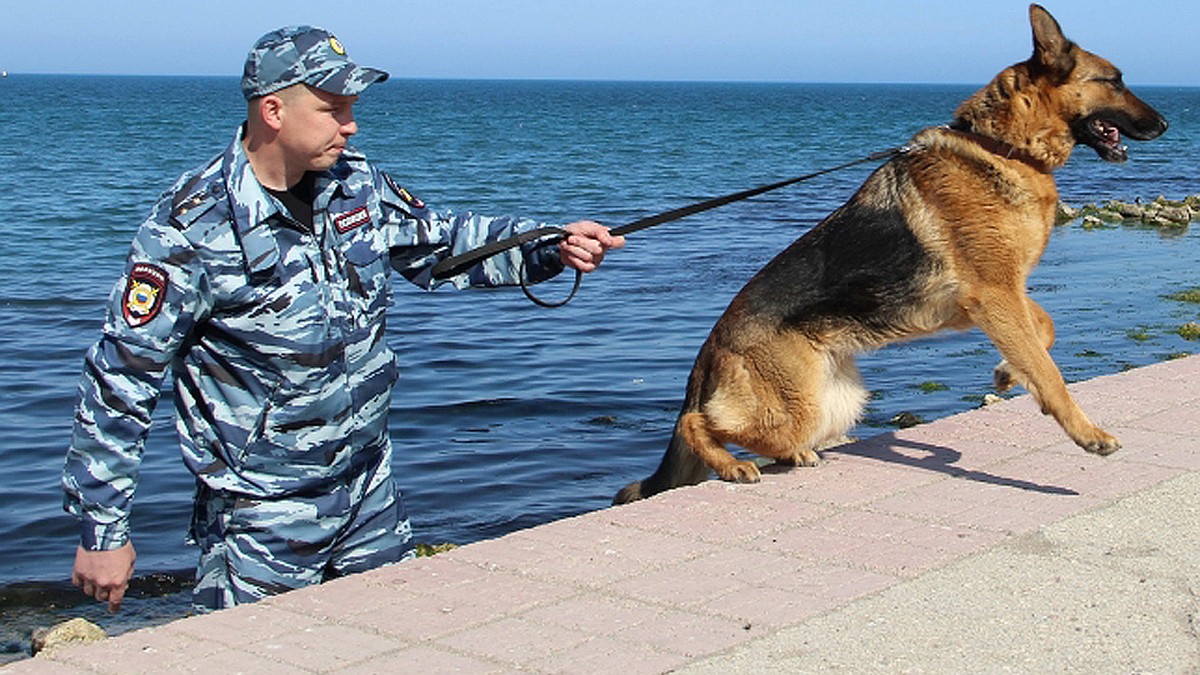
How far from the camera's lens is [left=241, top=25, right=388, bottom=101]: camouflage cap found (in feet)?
11.9

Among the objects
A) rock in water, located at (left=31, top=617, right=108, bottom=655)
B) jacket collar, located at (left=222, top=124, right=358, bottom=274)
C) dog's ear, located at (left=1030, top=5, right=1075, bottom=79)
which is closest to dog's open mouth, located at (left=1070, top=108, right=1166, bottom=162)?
dog's ear, located at (left=1030, top=5, right=1075, bottom=79)

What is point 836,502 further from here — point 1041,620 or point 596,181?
point 596,181

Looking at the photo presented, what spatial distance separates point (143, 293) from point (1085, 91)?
3.91 metres

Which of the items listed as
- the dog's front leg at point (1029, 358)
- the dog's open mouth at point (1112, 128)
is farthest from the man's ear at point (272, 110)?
the dog's open mouth at point (1112, 128)

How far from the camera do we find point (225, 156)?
368cm

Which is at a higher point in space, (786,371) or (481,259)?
(481,259)

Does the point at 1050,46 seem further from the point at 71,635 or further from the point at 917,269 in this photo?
the point at 71,635

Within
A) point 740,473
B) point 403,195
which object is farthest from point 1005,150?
point 403,195

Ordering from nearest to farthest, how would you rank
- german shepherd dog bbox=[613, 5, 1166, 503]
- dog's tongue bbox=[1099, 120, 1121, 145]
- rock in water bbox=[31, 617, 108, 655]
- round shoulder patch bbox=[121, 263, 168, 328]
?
1. round shoulder patch bbox=[121, 263, 168, 328]
2. rock in water bbox=[31, 617, 108, 655]
3. german shepherd dog bbox=[613, 5, 1166, 503]
4. dog's tongue bbox=[1099, 120, 1121, 145]

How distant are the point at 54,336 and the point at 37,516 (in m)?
5.55

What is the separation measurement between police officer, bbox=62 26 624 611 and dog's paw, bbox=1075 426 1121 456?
2.79 meters

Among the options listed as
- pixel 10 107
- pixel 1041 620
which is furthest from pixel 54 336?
pixel 10 107

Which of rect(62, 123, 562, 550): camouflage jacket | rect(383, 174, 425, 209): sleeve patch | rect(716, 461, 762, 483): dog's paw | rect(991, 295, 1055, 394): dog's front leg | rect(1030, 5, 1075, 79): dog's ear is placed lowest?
rect(716, 461, 762, 483): dog's paw

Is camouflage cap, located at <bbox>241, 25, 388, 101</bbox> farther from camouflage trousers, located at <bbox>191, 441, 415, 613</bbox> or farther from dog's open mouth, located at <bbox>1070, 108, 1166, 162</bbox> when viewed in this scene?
dog's open mouth, located at <bbox>1070, 108, 1166, 162</bbox>
